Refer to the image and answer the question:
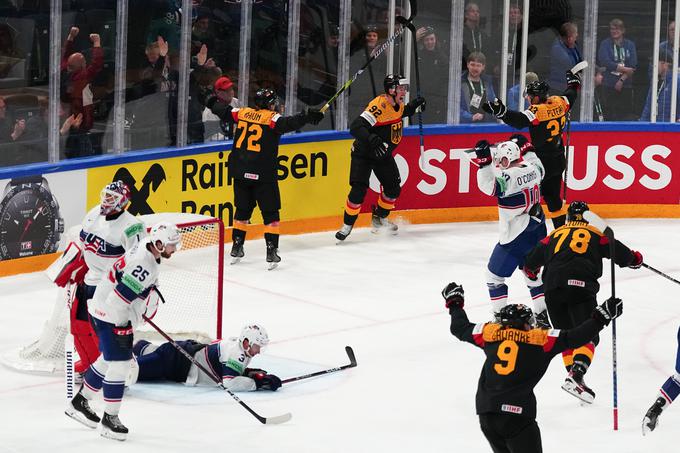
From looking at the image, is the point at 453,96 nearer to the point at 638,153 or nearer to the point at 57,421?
the point at 638,153

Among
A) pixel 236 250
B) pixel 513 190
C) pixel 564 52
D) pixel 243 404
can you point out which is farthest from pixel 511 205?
pixel 564 52

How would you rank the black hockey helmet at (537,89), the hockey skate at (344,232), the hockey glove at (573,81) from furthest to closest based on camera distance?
1. the hockey skate at (344,232)
2. the hockey glove at (573,81)
3. the black hockey helmet at (537,89)

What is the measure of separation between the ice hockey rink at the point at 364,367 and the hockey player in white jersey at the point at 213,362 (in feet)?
0.24

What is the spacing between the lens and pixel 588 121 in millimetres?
13109

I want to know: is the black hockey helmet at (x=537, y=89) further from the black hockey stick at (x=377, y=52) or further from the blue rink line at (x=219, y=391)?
the blue rink line at (x=219, y=391)

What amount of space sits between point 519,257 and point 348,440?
2155mm

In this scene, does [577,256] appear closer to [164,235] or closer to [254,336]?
[254,336]

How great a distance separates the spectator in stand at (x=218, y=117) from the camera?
11430 mm

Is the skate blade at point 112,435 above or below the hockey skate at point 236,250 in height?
below

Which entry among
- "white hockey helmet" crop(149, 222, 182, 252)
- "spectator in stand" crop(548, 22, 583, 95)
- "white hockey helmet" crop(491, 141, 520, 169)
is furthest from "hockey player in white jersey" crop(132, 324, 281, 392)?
"spectator in stand" crop(548, 22, 583, 95)

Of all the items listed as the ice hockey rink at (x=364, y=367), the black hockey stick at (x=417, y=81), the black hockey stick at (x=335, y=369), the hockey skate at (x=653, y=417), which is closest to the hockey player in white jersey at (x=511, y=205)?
the ice hockey rink at (x=364, y=367)

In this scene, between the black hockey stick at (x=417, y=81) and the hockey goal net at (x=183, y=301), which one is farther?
the black hockey stick at (x=417, y=81)

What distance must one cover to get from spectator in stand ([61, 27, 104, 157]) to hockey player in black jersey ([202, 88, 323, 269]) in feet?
3.37

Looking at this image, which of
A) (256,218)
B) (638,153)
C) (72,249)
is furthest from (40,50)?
(638,153)
